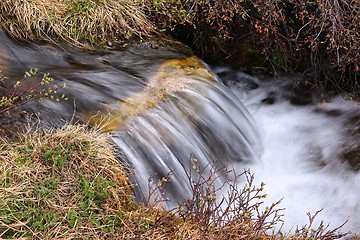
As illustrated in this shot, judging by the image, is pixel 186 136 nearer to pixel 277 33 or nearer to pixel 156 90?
pixel 156 90

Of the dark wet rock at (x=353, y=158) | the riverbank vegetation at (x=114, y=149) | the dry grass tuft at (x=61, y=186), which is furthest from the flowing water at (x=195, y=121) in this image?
the dry grass tuft at (x=61, y=186)

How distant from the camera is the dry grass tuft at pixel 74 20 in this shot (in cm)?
587

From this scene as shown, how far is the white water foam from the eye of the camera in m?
4.59

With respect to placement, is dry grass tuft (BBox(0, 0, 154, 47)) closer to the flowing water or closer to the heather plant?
the flowing water

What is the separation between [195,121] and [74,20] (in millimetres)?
2096

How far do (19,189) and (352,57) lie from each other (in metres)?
4.06

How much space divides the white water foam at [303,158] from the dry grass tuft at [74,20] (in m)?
1.49

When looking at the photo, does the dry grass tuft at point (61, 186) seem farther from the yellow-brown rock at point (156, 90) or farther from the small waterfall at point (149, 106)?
the yellow-brown rock at point (156, 90)

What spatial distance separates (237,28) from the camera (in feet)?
21.8

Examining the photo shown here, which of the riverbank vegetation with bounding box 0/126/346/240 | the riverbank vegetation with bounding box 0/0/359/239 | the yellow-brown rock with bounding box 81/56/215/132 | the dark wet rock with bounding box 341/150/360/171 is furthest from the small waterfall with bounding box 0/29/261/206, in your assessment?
the dark wet rock with bounding box 341/150/360/171

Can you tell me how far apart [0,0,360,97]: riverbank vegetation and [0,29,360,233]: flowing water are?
0.92 ft

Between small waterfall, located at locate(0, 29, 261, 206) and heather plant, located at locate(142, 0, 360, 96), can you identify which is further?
heather plant, located at locate(142, 0, 360, 96)

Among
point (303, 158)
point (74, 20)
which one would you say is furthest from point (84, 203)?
point (74, 20)

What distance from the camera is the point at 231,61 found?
23.1 feet
